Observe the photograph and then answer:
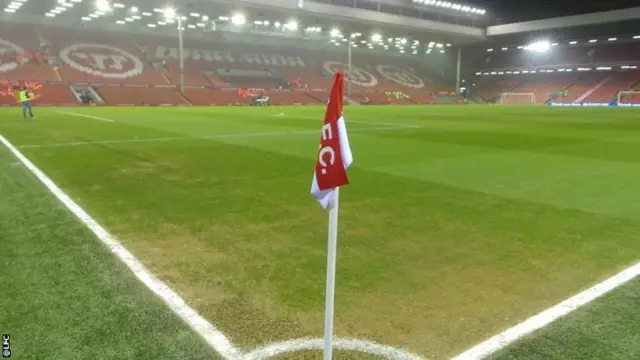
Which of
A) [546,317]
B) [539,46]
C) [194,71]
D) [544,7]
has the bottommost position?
[546,317]

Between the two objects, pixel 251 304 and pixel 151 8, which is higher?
pixel 151 8

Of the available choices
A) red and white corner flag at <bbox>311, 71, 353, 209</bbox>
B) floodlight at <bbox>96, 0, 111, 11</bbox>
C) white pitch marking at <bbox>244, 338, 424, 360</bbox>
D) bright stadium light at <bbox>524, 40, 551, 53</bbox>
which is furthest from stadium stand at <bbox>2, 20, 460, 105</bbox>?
red and white corner flag at <bbox>311, 71, 353, 209</bbox>

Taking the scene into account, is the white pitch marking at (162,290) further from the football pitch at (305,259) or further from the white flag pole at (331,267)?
the white flag pole at (331,267)

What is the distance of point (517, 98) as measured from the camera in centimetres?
6988

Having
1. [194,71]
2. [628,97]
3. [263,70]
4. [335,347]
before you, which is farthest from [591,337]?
[628,97]

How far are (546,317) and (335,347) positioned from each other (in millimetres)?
1637

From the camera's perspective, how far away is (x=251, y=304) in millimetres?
3658

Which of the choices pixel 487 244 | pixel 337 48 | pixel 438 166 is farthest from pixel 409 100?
pixel 487 244

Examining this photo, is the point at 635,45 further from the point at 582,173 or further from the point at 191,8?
the point at 582,173

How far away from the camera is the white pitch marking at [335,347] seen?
2955 millimetres

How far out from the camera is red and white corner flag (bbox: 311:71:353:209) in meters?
2.51

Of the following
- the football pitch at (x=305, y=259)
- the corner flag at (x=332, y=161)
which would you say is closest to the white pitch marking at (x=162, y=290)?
the football pitch at (x=305, y=259)

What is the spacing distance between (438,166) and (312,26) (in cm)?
4803

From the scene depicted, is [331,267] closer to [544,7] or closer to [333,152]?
[333,152]
